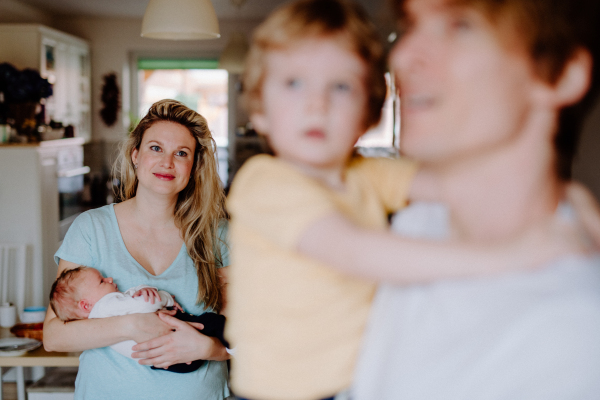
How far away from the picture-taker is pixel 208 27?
2143 millimetres

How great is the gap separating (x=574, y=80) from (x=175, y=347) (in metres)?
1.20

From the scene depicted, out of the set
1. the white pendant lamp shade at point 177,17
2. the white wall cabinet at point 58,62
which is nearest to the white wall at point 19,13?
the white wall cabinet at point 58,62

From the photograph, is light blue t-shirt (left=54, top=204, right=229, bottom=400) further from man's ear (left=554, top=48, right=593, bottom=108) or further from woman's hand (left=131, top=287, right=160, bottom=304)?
man's ear (left=554, top=48, right=593, bottom=108)

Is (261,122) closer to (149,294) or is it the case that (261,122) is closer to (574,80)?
(574,80)

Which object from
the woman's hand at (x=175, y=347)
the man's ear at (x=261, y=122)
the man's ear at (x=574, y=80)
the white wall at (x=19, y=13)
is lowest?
the woman's hand at (x=175, y=347)

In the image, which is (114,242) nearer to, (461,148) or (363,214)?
(363,214)

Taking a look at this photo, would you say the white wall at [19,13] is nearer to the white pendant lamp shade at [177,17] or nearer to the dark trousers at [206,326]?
the white pendant lamp shade at [177,17]

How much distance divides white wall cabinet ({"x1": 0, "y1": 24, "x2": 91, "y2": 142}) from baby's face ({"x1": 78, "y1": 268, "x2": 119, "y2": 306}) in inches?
174

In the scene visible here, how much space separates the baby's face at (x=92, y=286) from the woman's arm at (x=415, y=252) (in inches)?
43.9

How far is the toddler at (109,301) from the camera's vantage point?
4.56 ft

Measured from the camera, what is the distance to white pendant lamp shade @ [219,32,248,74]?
4078 mm

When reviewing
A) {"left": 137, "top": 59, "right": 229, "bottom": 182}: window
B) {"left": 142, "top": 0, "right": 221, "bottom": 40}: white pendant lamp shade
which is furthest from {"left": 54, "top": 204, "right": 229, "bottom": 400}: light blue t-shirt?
{"left": 137, "top": 59, "right": 229, "bottom": 182}: window

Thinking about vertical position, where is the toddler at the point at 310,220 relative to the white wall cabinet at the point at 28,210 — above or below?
above

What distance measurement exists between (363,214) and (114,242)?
3.87 feet
